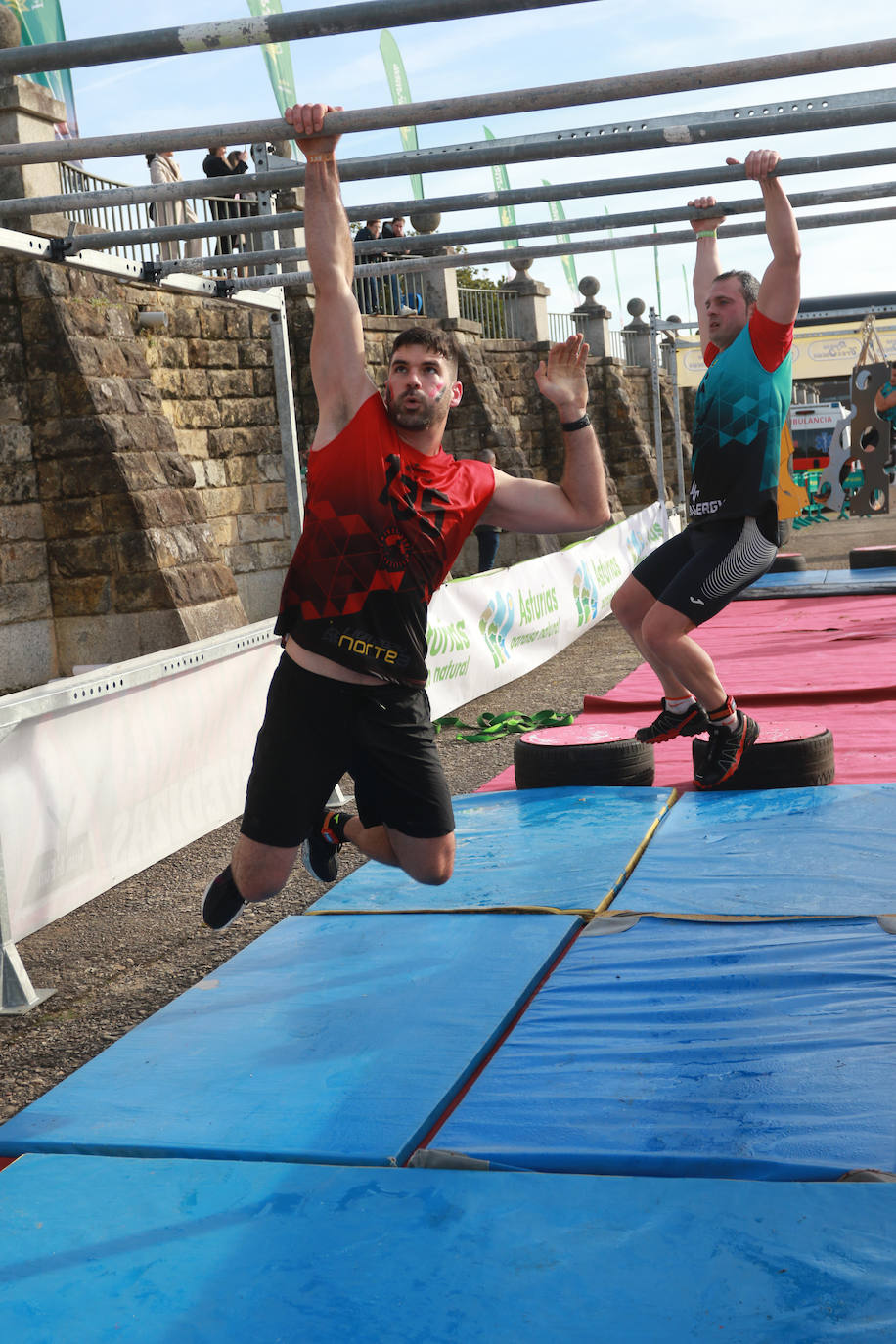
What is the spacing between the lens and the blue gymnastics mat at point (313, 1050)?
3113mm

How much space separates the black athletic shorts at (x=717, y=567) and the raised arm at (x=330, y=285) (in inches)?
82.8

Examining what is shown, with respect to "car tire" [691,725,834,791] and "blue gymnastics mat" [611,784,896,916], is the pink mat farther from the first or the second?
"blue gymnastics mat" [611,784,896,916]

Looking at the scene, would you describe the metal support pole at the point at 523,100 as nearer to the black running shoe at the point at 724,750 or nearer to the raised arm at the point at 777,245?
the raised arm at the point at 777,245

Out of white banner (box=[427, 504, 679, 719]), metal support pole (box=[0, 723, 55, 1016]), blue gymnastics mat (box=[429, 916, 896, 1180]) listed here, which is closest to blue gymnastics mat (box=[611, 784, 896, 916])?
blue gymnastics mat (box=[429, 916, 896, 1180])

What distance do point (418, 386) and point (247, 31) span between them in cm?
100

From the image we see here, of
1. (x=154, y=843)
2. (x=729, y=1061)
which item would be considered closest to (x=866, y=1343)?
(x=729, y=1061)

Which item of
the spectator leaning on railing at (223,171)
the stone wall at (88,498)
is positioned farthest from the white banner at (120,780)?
the spectator leaning on railing at (223,171)

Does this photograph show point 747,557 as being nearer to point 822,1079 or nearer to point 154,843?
point 822,1079

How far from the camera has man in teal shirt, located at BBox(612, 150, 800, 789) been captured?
5.11 metres

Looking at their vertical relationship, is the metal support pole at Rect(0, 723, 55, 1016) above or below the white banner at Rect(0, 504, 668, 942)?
below

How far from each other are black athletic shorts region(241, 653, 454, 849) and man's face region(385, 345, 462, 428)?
785mm

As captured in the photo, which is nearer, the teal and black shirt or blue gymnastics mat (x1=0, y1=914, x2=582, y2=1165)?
blue gymnastics mat (x1=0, y1=914, x2=582, y2=1165)

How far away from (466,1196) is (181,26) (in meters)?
2.91

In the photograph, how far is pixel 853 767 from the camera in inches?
267
